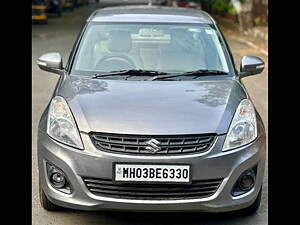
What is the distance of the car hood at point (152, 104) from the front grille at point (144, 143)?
0.12ft

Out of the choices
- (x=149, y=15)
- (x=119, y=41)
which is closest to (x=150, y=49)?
(x=119, y=41)

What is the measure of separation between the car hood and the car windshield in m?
0.34

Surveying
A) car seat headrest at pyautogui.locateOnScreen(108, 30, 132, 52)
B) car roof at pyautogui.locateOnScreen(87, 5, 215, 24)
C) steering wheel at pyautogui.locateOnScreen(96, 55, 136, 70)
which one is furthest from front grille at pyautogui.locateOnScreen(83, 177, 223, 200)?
car roof at pyautogui.locateOnScreen(87, 5, 215, 24)

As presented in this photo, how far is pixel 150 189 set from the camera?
3.64 metres

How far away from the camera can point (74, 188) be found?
370 cm

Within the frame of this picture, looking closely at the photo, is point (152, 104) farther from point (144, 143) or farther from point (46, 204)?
point (46, 204)

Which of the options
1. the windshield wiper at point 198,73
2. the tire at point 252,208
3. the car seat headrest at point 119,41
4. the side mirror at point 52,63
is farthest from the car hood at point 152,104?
the tire at point 252,208

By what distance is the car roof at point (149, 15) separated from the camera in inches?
205

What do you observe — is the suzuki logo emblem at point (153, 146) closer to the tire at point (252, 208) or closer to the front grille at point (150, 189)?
the front grille at point (150, 189)

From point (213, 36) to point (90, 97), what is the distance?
65.6 inches

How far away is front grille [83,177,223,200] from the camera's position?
11.9 feet

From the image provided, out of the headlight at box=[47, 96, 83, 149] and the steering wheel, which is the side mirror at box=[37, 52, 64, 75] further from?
the headlight at box=[47, 96, 83, 149]
